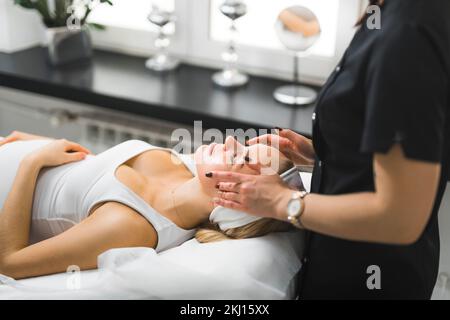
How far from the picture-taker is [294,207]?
3.59 feet

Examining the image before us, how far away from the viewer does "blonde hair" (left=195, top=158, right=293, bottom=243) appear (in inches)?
53.0

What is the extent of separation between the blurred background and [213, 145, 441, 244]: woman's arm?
0.81m

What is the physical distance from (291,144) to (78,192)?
0.57 metres

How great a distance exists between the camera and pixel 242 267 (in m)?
1.23

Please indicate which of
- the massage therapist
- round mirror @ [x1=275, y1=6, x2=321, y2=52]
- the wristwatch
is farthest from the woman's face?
round mirror @ [x1=275, y1=6, x2=321, y2=52]

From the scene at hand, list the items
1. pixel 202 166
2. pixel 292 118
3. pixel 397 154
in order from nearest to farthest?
1. pixel 397 154
2. pixel 202 166
3. pixel 292 118

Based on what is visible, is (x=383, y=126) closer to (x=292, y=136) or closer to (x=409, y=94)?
(x=409, y=94)

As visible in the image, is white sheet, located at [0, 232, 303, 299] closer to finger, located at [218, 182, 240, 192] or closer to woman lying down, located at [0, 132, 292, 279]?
woman lying down, located at [0, 132, 292, 279]

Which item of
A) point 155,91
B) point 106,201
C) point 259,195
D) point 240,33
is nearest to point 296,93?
point 240,33

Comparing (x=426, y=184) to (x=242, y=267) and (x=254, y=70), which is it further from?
(x=254, y=70)

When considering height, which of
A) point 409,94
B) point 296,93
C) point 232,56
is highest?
point 409,94

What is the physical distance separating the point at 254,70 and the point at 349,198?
148 cm

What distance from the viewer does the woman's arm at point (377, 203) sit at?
92cm

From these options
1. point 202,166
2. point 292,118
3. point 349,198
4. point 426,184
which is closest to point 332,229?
point 349,198
